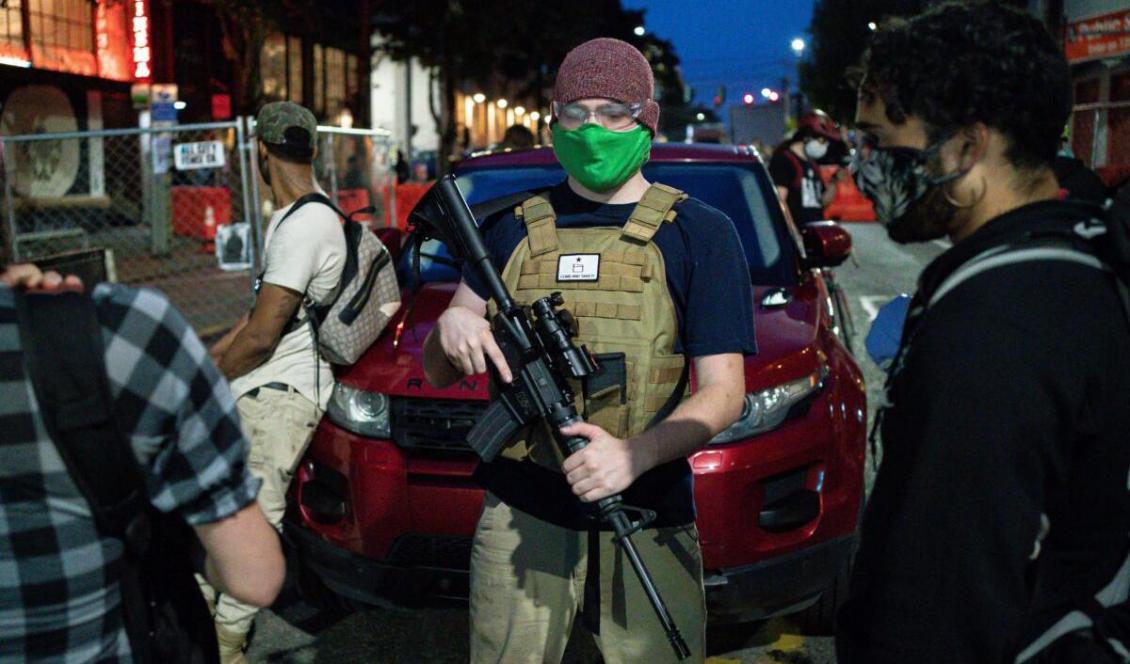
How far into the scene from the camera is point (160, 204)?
593 inches

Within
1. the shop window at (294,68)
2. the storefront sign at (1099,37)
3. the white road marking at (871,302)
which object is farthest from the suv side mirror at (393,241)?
the shop window at (294,68)

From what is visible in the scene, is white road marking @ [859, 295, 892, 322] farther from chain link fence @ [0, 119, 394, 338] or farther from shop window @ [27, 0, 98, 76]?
shop window @ [27, 0, 98, 76]

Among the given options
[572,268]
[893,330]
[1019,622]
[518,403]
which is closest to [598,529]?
[518,403]

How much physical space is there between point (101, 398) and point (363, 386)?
2.21 m

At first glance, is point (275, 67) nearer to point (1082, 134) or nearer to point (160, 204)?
point (160, 204)

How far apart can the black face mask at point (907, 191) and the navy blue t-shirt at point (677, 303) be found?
2.07 feet

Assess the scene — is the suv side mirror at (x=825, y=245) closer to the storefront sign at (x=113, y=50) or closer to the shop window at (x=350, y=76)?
the storefront sign at (x=113, y=50)

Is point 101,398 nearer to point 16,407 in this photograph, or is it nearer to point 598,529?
point 16,407

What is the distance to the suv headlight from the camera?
3.56m

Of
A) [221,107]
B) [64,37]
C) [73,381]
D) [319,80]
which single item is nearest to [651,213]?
[73,381]

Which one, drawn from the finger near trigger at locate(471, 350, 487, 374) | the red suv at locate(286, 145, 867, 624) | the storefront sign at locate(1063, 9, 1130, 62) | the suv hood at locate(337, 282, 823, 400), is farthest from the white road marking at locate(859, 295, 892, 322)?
the storefront sign at locate(1063, 9, 1130, 62)

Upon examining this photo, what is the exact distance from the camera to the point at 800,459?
11.2 feet

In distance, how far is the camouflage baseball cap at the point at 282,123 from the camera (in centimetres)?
348

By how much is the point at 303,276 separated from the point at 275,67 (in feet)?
83.9
